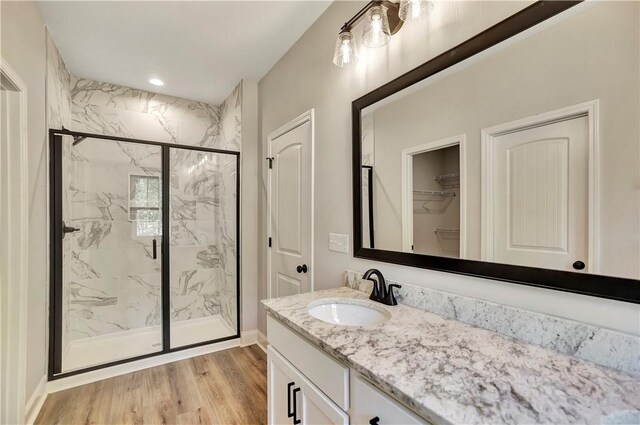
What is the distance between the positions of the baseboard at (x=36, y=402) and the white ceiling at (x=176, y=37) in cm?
256

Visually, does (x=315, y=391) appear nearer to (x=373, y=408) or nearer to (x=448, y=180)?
(x=373, y=408)

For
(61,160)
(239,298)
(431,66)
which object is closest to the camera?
(431,66)

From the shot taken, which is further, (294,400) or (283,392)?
(283,392)

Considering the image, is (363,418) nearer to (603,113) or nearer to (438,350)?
(438,350)

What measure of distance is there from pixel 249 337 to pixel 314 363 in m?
2.09

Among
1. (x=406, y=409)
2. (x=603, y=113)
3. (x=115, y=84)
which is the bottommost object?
(x=406, y=409)

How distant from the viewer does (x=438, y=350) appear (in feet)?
2.93

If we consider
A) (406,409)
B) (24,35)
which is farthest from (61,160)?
(406,409)

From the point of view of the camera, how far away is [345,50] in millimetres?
1545

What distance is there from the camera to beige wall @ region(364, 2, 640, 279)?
77 cm

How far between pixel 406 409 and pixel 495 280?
597 mm

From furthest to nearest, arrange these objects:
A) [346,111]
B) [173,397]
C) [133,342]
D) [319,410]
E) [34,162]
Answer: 1. [133,342]
2. [173,397]
3. [34,162]
4. [346,111]
5. [319,410]

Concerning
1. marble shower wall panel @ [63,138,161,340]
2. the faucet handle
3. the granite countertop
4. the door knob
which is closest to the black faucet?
the faucet handle

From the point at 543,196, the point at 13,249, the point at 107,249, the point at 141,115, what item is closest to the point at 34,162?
the point at 13,249
